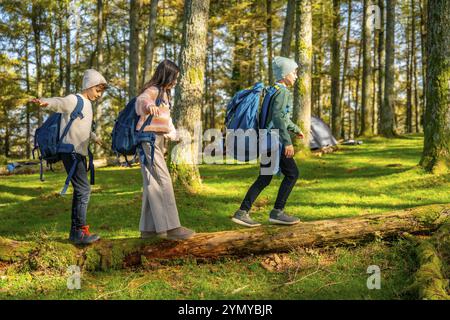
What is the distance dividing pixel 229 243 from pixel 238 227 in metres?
1.79

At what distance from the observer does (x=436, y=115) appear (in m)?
9.71

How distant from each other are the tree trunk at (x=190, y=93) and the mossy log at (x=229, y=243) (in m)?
4.25

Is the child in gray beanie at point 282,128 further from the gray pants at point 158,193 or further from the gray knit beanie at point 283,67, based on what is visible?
the gray pants at point 158,193

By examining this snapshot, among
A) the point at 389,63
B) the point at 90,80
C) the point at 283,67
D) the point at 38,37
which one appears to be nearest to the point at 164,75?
the point at 90,80

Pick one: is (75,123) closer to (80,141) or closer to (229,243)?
(80,141)

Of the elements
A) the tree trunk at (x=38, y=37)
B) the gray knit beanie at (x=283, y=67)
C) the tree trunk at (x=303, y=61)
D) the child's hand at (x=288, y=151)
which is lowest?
the child's hand at (x=288, y=151)

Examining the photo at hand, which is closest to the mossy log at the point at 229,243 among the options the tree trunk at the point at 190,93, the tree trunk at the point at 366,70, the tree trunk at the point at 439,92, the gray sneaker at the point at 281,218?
the gray sneaker at the point at 281,218

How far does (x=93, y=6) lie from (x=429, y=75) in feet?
81.4

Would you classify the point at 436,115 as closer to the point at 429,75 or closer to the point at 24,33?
the point at 429,75

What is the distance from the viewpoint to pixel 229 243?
537cm

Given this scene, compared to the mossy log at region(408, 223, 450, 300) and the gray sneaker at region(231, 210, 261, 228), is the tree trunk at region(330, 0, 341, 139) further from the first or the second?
the mossy log at region(408, 223, 450, 300)

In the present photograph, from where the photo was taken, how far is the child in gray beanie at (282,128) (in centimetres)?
598

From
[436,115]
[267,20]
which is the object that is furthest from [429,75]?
[267,20]

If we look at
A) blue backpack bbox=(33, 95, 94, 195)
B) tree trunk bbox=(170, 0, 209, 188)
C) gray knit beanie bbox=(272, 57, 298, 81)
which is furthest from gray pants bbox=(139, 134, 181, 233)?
tree trunk bbox=(170, 0, 209, 188)
